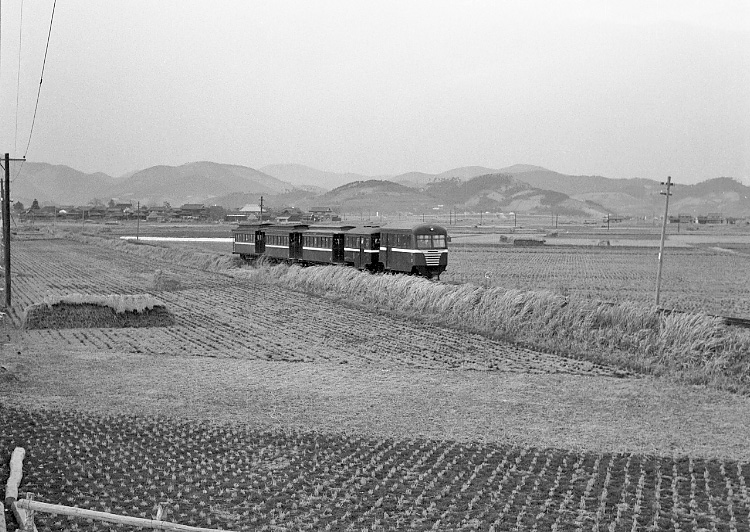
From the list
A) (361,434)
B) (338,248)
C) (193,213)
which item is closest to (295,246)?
(338,248)

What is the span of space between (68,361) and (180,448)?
734cm

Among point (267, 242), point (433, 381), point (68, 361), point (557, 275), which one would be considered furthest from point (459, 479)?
point (267, 242)

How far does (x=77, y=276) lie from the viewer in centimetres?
3662

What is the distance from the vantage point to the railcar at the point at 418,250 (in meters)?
30.4

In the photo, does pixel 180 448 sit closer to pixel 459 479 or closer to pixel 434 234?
pixel 459 479

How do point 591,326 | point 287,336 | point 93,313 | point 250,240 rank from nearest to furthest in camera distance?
1. point 591,326
2. point 287,336
3. point 93,313
4. point 250,240

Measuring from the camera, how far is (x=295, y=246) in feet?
130

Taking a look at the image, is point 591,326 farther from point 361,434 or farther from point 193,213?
point 193,213

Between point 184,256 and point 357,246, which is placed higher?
point 357,246

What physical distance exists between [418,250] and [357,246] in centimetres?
425

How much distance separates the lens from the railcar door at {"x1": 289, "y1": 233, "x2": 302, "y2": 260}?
39.3 metres

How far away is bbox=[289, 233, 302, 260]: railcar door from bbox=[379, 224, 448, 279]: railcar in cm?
845

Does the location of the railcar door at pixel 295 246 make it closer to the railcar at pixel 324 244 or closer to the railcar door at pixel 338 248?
the railcar at pixel 324 244

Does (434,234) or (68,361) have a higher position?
(434,234)
